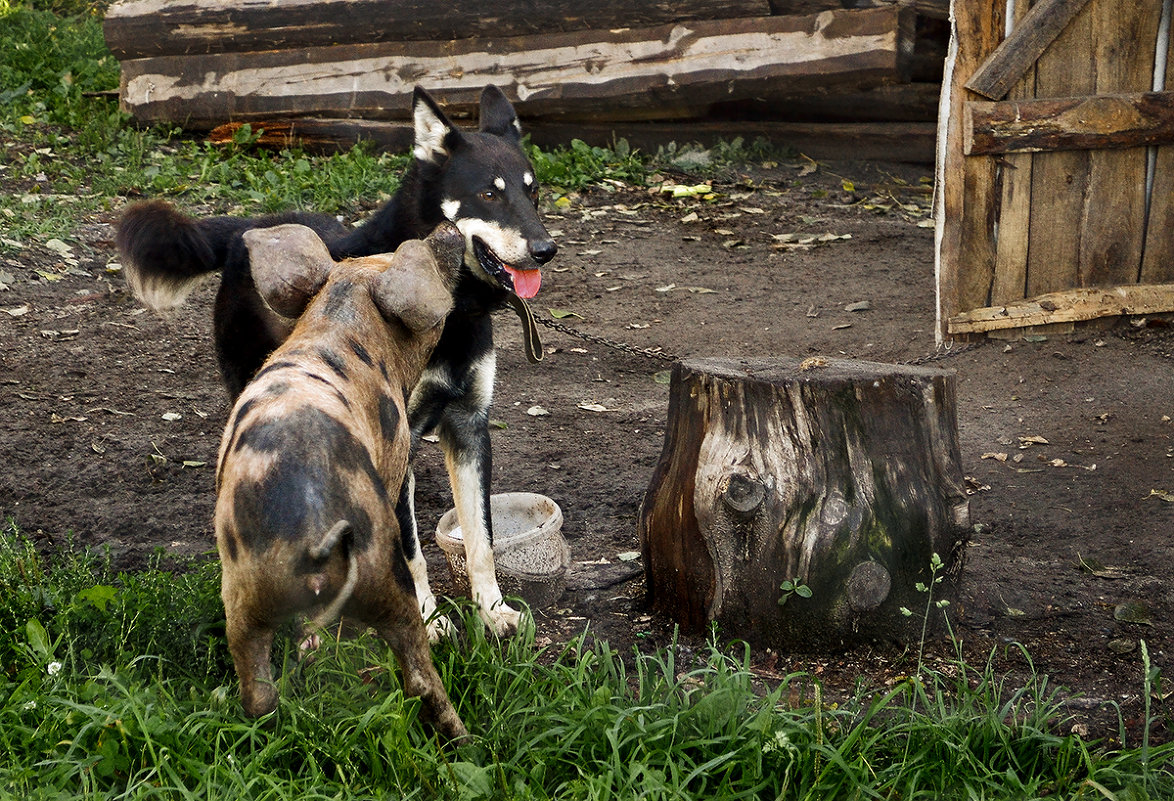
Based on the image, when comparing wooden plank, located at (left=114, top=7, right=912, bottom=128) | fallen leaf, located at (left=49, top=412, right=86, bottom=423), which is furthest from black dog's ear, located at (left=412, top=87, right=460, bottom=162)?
wooden plank, located at (left=114, top=7, right=912, bottom=128)

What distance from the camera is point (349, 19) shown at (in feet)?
31.5

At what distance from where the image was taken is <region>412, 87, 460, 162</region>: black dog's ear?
13.0 feet

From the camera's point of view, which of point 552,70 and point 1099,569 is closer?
point 1099,569

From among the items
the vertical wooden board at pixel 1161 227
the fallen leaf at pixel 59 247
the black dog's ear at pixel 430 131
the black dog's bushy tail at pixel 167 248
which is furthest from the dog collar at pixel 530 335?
the fallen leaf at pixel 59 247

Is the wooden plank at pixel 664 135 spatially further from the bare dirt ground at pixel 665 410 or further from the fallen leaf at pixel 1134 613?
the fallen leaf at pixel 1134 613

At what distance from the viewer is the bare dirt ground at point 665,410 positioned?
3.48 meters

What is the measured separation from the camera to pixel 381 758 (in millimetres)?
2625

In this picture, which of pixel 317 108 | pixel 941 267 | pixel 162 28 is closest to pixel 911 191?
pixel 941 267

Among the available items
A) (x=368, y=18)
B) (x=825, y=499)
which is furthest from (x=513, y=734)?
(x=368, y=18)

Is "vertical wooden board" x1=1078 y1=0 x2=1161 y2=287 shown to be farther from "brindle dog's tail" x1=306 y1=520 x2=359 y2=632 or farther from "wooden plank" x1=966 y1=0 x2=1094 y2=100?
"brindle dog's tail" x1=306 y1=520 x2=359 y2=632

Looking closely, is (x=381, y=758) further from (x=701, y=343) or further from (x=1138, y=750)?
(x=701, y=343)

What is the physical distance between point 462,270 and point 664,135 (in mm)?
6560

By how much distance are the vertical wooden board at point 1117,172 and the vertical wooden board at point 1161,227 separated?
0.05 m

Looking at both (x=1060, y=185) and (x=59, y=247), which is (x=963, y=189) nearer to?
(x=1060, y=185)
